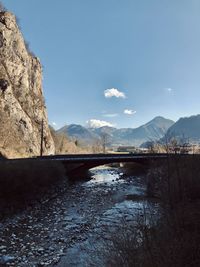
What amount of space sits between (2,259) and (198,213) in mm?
7646

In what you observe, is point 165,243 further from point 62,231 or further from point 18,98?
point 18,98

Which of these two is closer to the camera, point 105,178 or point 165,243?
point 165,243

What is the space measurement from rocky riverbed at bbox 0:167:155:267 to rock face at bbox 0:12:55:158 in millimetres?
28236

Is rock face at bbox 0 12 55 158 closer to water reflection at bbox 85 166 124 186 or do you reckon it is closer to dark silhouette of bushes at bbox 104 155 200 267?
water reflection at bbox 85 166 124 186

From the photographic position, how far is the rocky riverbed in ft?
39.2

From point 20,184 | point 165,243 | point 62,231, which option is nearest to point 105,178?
point 20,184

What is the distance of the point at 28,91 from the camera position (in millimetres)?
76500

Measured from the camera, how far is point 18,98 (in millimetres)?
70938

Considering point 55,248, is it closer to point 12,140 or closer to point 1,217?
point 1,217

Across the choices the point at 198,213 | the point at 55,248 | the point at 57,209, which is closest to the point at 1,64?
the point at 57,209

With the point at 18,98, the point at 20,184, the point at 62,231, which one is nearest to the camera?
the point at 62,231

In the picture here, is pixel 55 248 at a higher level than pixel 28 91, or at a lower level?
lower

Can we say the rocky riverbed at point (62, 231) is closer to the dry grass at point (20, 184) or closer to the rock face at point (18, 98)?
the dry grass at point (20, 184)

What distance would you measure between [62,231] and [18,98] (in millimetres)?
58819
